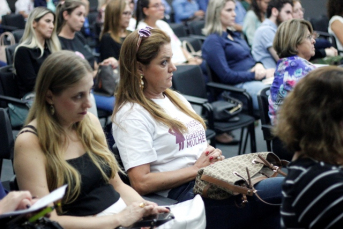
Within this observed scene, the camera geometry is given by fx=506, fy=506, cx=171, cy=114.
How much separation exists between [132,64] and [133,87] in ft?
0.34

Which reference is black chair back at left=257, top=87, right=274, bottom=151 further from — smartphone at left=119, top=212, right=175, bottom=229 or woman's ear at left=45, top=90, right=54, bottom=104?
woman's ear at left=45, top=90, right=54, bottom=104

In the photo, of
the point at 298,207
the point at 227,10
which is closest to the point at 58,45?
the point at 227,10

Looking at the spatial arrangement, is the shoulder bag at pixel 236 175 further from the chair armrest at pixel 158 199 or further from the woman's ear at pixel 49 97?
the woman's ear at pixel 49 97

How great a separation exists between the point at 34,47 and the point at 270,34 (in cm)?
203

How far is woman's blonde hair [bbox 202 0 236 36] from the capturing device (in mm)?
4391

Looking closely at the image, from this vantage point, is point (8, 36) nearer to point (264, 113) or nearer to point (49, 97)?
point (264, 113)

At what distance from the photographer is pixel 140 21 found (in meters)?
4.80

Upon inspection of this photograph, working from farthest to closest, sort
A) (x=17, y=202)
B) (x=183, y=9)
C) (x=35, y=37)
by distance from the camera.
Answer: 1. (x=183, y=9)
2. (x=35, y=37)
3. (x=17, y=202)

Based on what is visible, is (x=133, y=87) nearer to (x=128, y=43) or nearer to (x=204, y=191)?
(x=128, y=43)

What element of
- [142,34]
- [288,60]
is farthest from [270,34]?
[142,34]

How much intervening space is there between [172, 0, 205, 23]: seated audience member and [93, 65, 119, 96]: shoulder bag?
13.4 ft

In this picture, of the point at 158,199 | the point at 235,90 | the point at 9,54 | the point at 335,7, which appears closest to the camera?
the point at 158,199

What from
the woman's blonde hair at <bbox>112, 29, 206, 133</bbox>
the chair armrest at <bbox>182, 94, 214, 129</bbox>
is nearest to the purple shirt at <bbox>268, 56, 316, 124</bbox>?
the chair armrest at <bbox>182, 94, 214, 129</bbox>

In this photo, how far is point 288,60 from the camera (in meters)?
3.01
